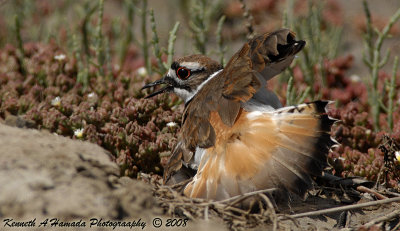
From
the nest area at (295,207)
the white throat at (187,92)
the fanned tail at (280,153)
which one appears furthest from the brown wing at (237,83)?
the white throat at (187,92)

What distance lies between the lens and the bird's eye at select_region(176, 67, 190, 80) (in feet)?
14.3

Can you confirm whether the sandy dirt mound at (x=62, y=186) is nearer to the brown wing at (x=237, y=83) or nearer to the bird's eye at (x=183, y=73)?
the brown wing at (x=237, y=83)

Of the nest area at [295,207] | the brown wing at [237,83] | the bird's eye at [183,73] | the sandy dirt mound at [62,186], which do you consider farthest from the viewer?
the bird's eye at [183,73]

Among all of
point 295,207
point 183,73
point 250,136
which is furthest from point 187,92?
point 295,207

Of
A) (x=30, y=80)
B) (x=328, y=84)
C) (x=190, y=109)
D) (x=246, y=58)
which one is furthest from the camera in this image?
(x=328, y=84)

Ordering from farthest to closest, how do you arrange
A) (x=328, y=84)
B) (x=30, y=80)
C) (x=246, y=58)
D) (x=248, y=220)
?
(x=328, y=84) < (x=30, y=80) < (x=246, y=58) < (x=248, y=220)

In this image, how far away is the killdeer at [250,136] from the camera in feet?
10.3

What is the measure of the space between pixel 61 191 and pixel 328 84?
4.80 meters

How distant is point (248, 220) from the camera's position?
121 inches

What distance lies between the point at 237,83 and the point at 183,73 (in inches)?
43.5

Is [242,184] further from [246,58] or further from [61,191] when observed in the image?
[61,191]

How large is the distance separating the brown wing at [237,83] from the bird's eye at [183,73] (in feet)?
2.39

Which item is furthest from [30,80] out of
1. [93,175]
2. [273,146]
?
[273,146]

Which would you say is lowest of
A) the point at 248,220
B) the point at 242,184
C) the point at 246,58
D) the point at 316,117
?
the point at 248,220
